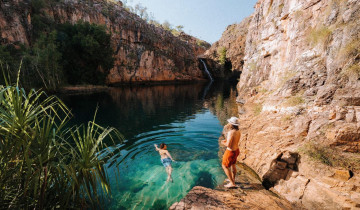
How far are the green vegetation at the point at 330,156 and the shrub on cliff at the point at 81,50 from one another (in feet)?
110

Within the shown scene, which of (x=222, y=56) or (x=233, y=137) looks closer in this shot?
(x=233, y=137)

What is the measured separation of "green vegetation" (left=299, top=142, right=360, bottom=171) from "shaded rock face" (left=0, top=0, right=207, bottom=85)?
3704cm

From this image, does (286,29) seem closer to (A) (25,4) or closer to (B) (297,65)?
(B) (297,65)

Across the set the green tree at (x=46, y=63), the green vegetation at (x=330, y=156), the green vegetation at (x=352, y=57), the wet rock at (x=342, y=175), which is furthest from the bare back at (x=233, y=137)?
the green tree at (x=46, y=63)

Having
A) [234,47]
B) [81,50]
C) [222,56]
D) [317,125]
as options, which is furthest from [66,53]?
[234,47]

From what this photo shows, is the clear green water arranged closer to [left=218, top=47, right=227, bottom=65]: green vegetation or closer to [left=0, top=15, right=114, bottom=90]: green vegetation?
[left=0, top=15, right=114, bottom=90]: green vegetation

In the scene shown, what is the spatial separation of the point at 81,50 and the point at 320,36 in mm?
34742

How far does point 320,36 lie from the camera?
26.8 ft

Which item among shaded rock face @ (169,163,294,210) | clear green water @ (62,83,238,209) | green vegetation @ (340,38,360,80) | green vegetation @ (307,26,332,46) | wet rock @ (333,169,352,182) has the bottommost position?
clear green water @ (62,83,238,209)

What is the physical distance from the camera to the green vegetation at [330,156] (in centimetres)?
391

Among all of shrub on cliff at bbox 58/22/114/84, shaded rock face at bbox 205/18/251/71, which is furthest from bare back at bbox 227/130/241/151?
shaded rock face at bbox 205/18/251/71

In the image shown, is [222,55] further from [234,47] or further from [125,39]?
[125,39]

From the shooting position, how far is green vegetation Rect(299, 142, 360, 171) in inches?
154

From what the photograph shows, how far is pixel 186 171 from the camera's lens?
6156 mm
